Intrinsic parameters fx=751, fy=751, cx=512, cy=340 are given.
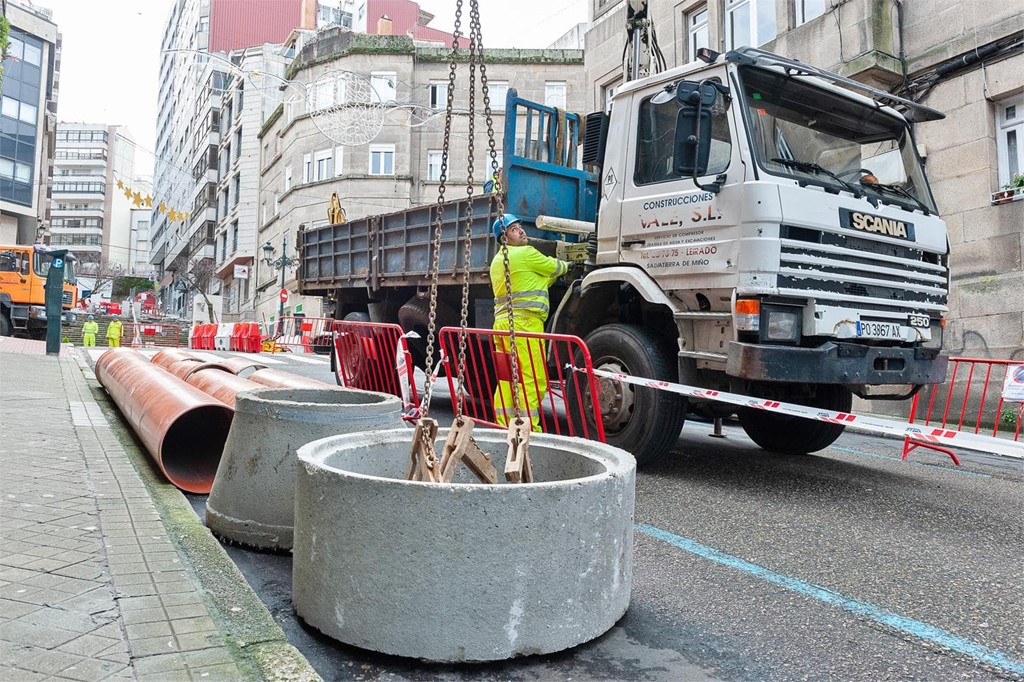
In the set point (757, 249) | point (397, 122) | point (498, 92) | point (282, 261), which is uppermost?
point (498, 92)

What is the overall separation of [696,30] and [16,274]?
67.7 feet

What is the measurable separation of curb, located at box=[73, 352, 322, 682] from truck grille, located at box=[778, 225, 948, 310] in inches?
145

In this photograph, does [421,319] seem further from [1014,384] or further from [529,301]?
[1014,384]

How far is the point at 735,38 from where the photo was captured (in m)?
14.9

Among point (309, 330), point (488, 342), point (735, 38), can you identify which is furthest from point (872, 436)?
point (309, 330)

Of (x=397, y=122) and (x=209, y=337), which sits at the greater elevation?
(x=397, y=122)

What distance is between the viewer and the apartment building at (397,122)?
32812 millimetres

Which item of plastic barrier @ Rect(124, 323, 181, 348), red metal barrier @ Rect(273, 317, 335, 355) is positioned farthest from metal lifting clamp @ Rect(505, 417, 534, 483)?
plastic barrier @ Rect(124, 323, 181, 348)

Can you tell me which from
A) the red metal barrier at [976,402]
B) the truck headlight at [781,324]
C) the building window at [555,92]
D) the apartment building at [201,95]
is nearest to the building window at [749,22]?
the red metal barrier at [976,402]

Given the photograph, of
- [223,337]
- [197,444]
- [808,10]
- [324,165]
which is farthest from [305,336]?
[197,444]

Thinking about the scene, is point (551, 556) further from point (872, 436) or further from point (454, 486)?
point (872, 436)

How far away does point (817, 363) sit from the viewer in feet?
16.1

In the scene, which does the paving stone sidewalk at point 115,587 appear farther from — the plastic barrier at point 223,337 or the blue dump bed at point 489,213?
the plastic barrier at point 223,337

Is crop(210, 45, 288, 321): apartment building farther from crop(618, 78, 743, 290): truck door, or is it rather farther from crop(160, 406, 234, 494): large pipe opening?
crop(618, 78, 743, 290): truck door
